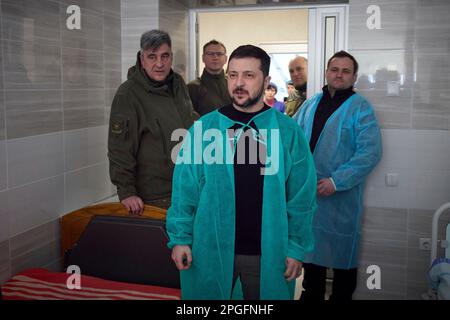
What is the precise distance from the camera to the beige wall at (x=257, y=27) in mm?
3393

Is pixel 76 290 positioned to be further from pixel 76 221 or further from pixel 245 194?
pixel 245 194

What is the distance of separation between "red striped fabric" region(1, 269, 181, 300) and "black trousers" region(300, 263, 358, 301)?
2.91ft

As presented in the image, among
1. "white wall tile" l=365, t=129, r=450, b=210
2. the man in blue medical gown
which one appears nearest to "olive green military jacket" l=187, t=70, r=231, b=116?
the man in blue medical gown

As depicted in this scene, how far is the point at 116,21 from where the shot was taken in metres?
2.73

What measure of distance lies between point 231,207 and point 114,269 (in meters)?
0.69

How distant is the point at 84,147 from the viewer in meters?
2.54

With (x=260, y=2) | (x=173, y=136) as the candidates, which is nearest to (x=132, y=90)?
(x=173, y=136)

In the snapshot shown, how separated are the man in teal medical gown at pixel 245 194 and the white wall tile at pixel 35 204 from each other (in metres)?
0.84

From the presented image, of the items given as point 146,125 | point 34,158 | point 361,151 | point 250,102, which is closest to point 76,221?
point 34,158

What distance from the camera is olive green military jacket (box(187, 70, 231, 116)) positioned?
2.71 metres

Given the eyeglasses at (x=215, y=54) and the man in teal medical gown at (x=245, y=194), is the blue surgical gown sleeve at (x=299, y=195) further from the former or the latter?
the eyeglasses at (x=215, y=54)

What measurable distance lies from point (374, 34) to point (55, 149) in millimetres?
1580

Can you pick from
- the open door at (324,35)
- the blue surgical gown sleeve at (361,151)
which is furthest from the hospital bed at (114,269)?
the open door at (324,35)
